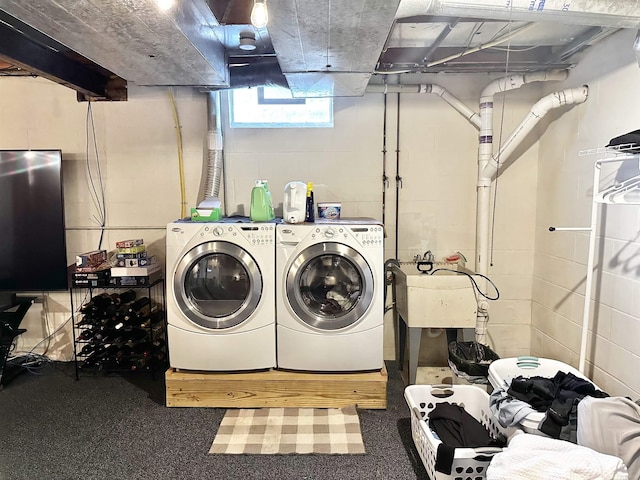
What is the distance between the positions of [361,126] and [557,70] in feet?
4.64

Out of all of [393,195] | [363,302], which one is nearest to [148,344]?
[363,302]

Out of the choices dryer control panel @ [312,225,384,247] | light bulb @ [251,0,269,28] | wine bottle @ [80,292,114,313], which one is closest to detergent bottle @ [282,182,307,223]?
dryer control panel @ [312,225,384,247]

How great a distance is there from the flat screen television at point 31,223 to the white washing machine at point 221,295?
4.03 ft

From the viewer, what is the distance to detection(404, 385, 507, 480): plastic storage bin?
1.86m

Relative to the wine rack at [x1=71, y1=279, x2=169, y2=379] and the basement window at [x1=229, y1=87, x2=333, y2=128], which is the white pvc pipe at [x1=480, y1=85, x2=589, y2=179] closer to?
the basement window at [x1=229, y1=87, x2=333, y2=128]

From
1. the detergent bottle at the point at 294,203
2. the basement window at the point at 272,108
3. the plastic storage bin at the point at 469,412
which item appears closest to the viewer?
the plastic storage bin at the point at 469,412

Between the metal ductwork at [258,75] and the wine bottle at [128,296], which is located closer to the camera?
the metal ductwork at [258,75]

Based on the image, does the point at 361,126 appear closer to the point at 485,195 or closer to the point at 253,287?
the point at 485,195

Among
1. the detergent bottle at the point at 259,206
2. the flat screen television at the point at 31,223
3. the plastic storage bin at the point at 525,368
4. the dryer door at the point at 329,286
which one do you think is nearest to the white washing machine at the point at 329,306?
the dryer door at the point at 329,286

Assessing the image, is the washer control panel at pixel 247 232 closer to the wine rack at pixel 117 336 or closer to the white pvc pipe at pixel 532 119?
the wine rack at pixel 117 336

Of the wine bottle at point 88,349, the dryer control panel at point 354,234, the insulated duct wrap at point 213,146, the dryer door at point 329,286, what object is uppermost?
the insulated duct wrap at point 213,146

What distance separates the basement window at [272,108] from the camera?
11.4 feet

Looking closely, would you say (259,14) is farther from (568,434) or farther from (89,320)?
(89,320)

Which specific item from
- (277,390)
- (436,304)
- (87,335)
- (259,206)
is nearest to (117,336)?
(87,335)
